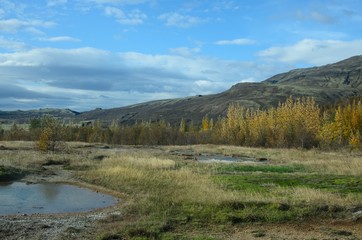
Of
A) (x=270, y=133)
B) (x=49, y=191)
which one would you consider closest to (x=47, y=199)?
(x=49, y=191)

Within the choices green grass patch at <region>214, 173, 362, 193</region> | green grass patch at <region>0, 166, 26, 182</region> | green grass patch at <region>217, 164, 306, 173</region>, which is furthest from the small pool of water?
green grass patch at <region>217, 164, 306, 173</region>

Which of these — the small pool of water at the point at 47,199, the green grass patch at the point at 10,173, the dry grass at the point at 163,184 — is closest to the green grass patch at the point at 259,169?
the dry grass at the point at 163,184

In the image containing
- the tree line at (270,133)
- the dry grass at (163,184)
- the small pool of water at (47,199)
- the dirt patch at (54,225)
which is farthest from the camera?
the tree line at (270,133)

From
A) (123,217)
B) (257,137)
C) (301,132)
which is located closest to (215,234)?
(123,217)

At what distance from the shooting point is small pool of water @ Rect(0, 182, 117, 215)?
20891 mm

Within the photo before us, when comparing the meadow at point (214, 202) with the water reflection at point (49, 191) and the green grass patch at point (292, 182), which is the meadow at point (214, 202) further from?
the water reflection at point (49, 191)

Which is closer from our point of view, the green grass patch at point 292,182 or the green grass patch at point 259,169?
the green grass patch at point 292,182

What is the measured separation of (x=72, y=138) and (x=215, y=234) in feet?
357

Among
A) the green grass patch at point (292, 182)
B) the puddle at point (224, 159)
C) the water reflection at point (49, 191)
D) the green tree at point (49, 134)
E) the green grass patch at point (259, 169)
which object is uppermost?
the green tree at point (49, 134)

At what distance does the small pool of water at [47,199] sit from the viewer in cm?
2089

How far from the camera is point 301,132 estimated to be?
88688mm

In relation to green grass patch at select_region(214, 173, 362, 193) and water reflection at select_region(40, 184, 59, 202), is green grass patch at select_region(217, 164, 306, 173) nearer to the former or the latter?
green grass patch at select_region(214, 173, 362, 193)

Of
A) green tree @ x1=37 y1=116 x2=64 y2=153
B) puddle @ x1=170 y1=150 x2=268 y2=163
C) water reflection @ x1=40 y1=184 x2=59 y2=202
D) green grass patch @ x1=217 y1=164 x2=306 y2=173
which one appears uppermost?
green tree @ x1=37 y1=116 x2=64 y2=153

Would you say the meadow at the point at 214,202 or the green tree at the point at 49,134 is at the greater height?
the green tree at the point at 49,134
